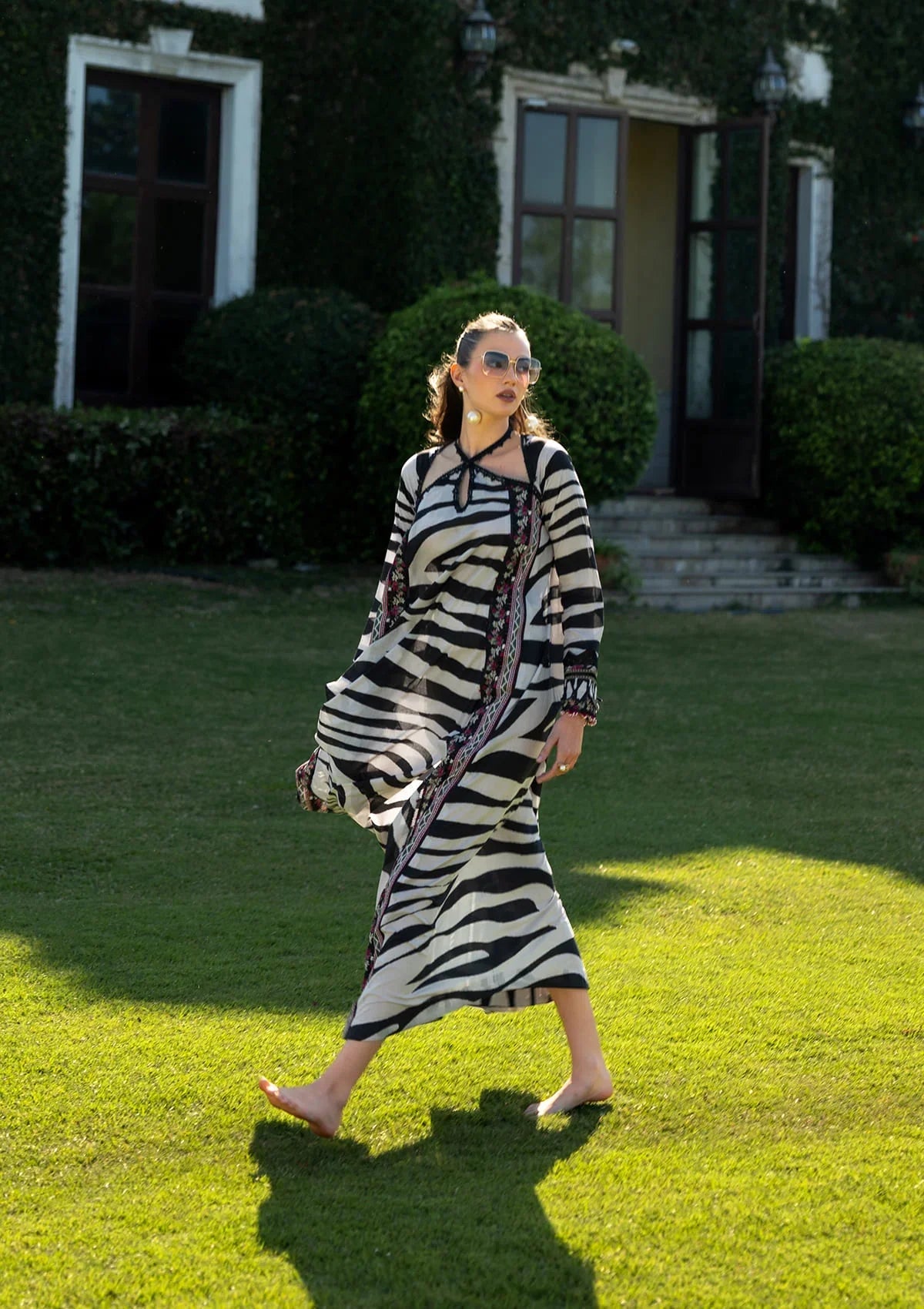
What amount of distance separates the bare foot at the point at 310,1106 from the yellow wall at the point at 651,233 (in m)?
13.1

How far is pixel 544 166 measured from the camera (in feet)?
43.4

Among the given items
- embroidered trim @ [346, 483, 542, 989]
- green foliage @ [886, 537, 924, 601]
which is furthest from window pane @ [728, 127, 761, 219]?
embroidered trim @ [346, 483, 542, 989]

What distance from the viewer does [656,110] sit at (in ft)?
45.7

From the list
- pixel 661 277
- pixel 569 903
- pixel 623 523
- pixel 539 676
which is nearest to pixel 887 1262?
pixel 539 676

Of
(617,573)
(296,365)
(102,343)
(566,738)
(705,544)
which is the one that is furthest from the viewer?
(705,544)

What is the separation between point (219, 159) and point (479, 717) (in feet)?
34.4

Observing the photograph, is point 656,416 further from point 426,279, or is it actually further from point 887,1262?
point 887,1262

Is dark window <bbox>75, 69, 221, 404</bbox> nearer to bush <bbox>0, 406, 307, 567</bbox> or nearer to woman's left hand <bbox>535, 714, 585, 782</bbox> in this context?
bush <bbox>0, 406, 307, 567</bbox>

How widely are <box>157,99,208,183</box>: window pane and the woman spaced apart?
392 inches

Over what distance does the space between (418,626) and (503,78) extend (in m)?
10.5

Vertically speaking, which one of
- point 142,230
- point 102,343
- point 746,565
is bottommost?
point 746,565

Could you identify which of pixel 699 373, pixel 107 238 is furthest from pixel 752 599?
pixel 107 238

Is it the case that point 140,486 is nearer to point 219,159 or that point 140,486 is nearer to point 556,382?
point 556,382

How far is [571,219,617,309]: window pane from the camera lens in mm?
13320
